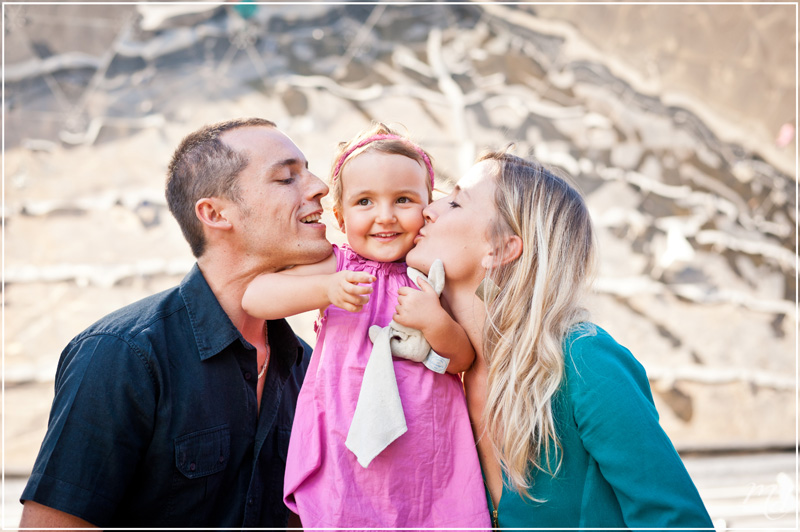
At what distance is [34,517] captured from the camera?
1.74 metres

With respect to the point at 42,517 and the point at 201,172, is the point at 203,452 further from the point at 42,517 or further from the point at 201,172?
the point at 201,172

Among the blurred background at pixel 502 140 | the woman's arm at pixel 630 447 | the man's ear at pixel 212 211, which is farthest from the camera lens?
the blurred background at pixel 502 140

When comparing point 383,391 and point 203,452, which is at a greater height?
point 383,391

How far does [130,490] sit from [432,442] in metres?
0.91

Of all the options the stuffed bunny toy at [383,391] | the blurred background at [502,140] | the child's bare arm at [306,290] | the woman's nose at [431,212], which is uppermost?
the blurred background at [502,140]

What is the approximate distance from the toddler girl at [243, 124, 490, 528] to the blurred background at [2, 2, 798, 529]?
2982 millimetres

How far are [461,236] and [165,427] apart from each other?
1.02 metres

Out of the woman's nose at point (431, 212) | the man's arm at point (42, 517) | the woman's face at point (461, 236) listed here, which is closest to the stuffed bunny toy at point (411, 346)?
the woman's face at point (461, 236)

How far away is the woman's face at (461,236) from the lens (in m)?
1.91

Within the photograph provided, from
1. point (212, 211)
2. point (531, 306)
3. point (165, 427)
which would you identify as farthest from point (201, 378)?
point (531, 306)

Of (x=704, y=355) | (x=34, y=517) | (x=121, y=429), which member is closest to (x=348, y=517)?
(x=121, y=429)

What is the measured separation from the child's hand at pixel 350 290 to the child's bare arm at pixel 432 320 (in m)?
0.11

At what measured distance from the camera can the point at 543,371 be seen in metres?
1.74

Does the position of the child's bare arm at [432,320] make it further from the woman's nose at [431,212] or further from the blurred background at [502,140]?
the blurred background at [502,140]
